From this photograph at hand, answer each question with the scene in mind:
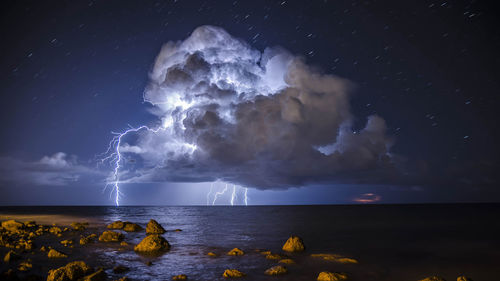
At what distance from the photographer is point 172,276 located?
12.6 meters

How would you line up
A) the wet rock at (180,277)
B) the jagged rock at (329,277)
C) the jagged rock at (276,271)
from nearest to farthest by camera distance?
the jagged rock at (329,277) → the wet rock at (180,277) → the jagged rock at (276,271)

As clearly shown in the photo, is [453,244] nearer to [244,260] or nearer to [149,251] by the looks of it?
[244,260]

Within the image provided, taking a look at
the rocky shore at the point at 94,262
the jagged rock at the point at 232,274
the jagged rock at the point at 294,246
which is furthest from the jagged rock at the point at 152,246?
the jagged rock at the point at 294,246

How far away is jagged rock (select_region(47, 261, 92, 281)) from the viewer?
10148mm

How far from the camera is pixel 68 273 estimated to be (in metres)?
10.5

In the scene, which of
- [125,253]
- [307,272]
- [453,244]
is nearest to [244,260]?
[307,272]

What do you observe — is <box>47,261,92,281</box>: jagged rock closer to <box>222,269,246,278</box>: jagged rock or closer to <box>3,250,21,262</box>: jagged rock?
<box>3,250,21,262</box>: jagged rock

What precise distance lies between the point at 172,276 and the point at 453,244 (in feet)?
77.6

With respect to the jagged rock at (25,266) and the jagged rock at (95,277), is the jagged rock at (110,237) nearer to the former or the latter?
the jagged rock at (25,266)

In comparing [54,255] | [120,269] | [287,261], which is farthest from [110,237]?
[287,261]

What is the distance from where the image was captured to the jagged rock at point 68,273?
10148 millimetres

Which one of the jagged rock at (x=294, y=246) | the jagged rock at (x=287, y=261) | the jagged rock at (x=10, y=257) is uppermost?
the jagged rock at (x=10, y=257)

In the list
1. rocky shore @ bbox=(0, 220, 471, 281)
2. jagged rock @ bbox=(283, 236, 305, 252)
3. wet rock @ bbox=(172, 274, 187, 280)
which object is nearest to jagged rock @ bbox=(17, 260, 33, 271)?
rocky shore @ bbox=(0, 220, 471, 281)

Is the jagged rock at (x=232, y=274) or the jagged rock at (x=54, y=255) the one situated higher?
the jagged rock at (x=54, y=255)
